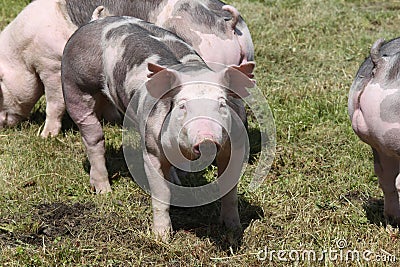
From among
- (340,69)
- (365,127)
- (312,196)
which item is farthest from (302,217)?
(340,69)

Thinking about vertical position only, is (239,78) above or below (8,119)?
above

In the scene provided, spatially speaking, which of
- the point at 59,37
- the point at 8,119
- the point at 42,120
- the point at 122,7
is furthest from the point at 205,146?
the point at 42,120

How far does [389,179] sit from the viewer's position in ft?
12.8

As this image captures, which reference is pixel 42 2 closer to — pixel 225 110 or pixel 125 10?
pixel 125 10

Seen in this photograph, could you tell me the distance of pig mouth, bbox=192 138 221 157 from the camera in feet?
10.4

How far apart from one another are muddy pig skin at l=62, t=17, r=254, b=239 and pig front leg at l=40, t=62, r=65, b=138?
Result: 97cm

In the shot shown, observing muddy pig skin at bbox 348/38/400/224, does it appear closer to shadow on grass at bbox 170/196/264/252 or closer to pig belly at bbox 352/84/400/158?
pig belly at bbox 352/84/400/158

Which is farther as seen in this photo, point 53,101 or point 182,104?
point 53,101

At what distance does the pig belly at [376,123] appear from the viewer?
3.47m

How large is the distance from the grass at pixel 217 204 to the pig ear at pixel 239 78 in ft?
2.79

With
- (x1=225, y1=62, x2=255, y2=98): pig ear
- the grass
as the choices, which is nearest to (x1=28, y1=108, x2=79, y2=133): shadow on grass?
the grass

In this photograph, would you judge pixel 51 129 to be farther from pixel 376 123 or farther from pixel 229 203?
pixel 376 123

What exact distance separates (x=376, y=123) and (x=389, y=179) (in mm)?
511

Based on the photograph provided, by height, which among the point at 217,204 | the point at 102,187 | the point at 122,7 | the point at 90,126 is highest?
the point at 122,7
